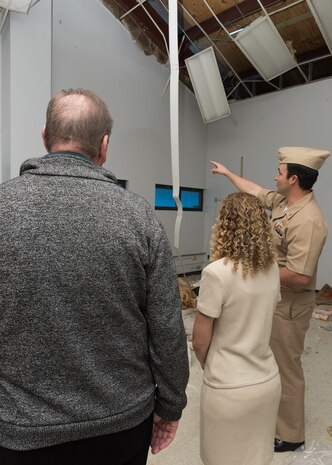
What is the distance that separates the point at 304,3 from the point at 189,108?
87.0 inches

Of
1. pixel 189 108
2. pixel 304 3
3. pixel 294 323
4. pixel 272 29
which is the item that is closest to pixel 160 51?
pixel 189 108

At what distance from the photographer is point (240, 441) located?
1.11 metres

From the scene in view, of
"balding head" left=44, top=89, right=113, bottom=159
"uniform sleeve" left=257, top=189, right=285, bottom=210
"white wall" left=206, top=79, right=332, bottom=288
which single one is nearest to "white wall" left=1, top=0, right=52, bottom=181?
"uniform sleeve" left=257, top=189, right=285, bottom=210

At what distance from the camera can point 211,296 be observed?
1.06m

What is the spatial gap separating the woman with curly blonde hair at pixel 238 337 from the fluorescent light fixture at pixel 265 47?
3675 mm

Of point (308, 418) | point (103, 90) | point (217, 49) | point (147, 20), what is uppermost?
point (147, 20)

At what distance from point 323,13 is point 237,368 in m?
4.07

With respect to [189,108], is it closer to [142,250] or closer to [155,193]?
[155,193]

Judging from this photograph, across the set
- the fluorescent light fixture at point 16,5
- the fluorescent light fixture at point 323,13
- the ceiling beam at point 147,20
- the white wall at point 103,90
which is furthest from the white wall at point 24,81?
the fluorescent light fixture at point 323,13

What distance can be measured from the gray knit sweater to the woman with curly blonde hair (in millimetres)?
434

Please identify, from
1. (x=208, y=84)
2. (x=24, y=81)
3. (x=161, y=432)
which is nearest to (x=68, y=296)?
(x=161, y=432)

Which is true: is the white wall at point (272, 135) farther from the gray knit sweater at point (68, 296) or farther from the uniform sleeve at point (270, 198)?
the gray knit sweater at point (68, 296)

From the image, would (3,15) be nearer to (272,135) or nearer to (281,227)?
(281,227)

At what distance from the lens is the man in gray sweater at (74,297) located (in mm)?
641
